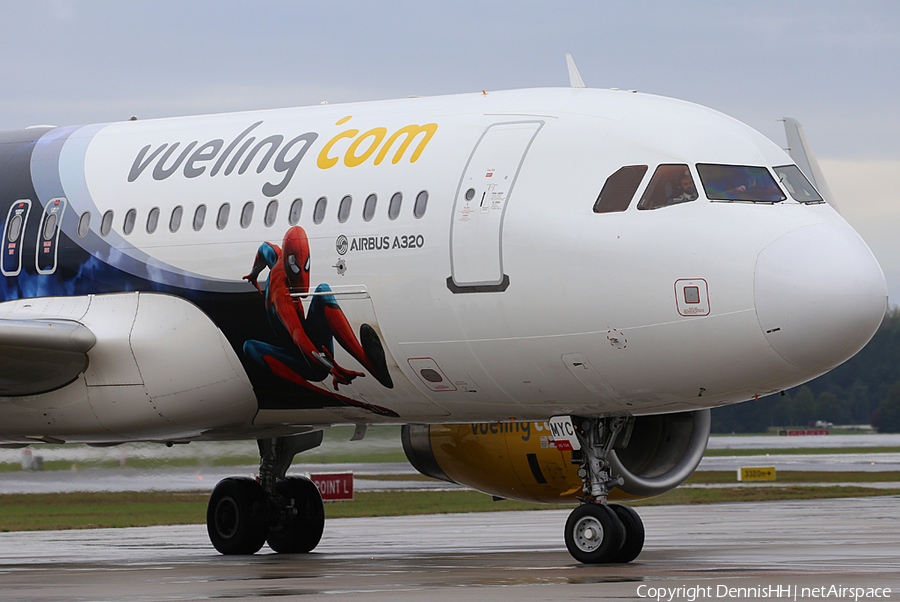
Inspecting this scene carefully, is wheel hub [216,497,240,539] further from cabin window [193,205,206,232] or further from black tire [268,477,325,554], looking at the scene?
cabin window [193,205,206,232]

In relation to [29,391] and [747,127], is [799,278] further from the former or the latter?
[29,391]

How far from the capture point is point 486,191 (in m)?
13.2

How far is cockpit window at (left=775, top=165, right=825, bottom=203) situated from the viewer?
509 inches

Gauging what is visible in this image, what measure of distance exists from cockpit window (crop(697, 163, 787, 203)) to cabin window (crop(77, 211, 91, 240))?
6.55 metres

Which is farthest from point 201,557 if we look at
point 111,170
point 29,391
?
point 111,170

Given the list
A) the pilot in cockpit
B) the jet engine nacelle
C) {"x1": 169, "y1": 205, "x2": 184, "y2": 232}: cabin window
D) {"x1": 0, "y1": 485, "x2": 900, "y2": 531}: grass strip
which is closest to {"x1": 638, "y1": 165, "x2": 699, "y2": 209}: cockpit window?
the pilot in cockpit

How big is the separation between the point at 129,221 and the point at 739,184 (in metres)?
6.36

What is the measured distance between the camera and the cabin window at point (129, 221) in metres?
15.1

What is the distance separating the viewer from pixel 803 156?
14539mm

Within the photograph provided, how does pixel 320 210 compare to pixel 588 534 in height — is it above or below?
above

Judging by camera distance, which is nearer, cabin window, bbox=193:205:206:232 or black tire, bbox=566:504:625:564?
black tire, bbox=566:504:625:564

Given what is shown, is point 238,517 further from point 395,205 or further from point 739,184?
point 739,184
